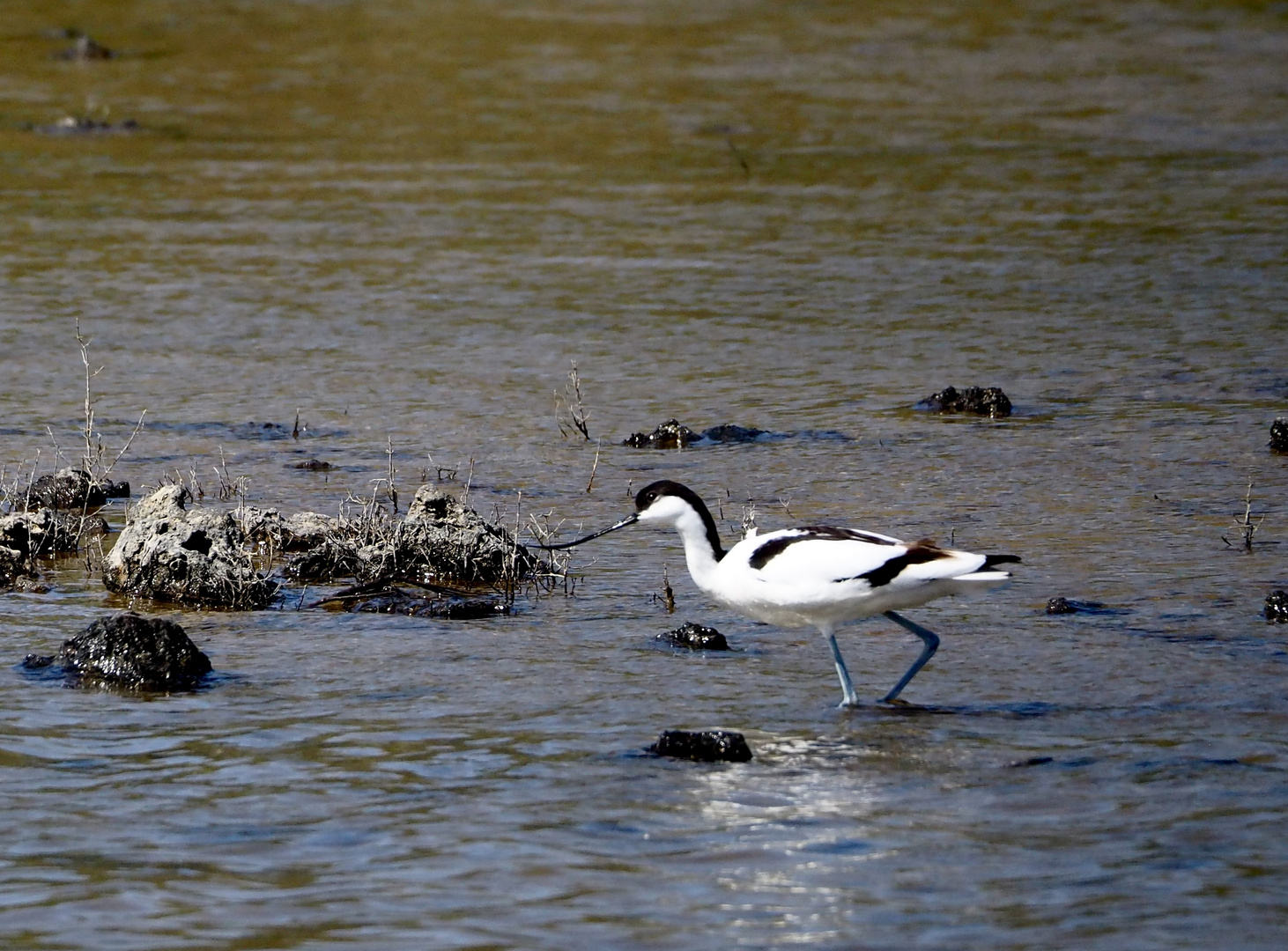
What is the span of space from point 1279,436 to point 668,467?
348 centimetres

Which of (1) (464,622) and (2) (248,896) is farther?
(1) (464,622)

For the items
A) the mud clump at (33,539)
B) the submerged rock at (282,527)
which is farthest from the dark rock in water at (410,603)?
the mud clump at (33,539)

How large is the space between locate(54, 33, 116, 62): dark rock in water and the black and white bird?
88.7ft

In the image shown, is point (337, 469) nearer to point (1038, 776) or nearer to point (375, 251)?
point (1038, 776)

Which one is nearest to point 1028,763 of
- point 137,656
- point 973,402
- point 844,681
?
point 844,681

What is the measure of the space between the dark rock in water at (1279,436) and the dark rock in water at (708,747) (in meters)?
5.95

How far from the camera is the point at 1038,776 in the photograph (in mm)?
6684

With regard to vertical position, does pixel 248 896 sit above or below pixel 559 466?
below

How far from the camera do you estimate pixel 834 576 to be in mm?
7371

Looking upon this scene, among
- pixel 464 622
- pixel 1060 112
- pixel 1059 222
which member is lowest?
pixel 464 622

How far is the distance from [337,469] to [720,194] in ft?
35.3

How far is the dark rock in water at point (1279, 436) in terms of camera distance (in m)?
11.7

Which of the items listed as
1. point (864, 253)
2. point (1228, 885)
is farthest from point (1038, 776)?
point (864, 253)

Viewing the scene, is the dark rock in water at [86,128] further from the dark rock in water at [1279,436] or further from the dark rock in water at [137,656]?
the dark rock in water at [137,656]
